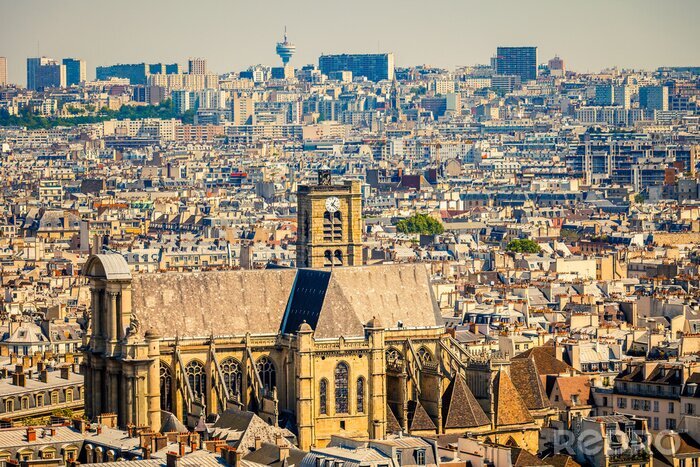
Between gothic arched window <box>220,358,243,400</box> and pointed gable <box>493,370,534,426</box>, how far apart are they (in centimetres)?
798

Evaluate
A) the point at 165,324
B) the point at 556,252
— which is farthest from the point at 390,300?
the point at 556,252

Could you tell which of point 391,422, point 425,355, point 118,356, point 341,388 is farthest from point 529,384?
point 118,356

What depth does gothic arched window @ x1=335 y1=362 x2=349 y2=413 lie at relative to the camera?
269 ft

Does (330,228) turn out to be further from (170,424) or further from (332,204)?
(170,424)

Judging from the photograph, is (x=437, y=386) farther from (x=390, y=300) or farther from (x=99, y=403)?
(x=99, y=403)

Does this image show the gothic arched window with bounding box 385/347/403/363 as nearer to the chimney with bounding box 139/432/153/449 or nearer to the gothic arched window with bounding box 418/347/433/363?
the gothic arched window with bounding box 418/347/433/363

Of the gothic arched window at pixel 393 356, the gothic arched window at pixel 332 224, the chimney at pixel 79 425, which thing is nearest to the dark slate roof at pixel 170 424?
the chimney at pixel 79 425

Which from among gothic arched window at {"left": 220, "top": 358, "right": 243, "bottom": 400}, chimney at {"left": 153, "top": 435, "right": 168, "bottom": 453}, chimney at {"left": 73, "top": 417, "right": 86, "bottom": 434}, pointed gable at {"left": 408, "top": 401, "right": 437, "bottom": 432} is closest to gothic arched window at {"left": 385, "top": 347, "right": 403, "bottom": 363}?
pointed gable at {"left": 408, "top": 401, "right": 437, "bottom": 432}

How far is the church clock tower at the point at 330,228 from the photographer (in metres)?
93.3

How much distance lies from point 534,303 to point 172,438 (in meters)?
65.4

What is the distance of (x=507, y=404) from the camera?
3307 inches

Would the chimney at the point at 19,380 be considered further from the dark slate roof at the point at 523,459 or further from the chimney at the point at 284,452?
the dark slate roof at the point at 523,459

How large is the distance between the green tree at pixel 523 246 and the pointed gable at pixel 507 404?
96.1m

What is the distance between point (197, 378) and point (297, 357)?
130 inches
